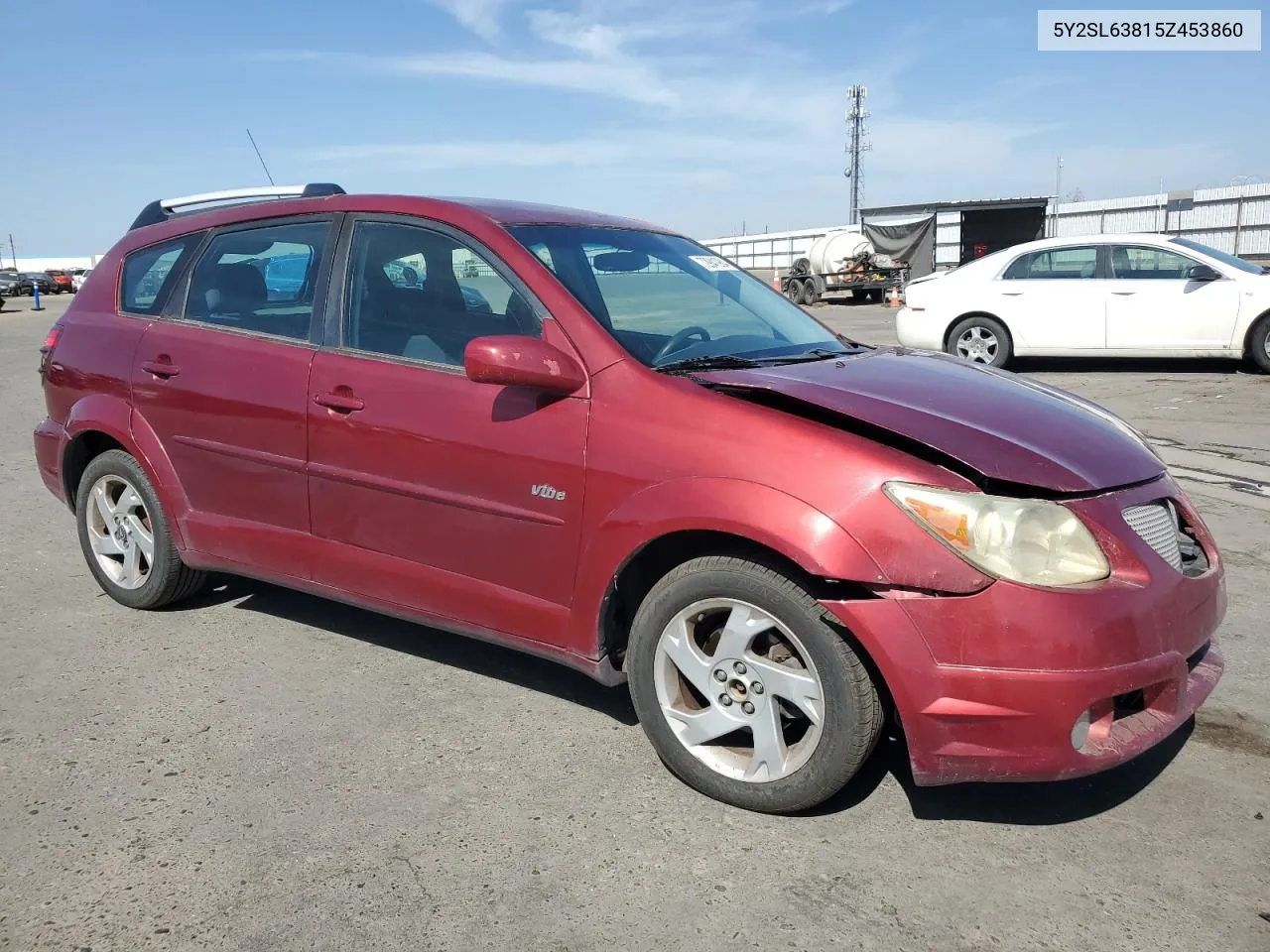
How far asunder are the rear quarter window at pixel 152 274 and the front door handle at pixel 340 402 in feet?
3.93

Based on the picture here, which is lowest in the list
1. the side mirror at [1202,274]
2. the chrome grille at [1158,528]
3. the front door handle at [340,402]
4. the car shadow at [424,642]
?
the car shadow at [424,642]

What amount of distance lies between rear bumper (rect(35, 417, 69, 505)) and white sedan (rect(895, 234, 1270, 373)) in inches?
330

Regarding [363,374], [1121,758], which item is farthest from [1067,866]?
[363,374]

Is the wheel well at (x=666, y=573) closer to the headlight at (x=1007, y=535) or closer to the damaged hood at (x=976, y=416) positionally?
the headlight at (x=1007, y=535)

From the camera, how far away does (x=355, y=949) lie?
2361 mm

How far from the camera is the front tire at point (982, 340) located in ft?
38.0

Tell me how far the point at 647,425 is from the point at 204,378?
199 cm

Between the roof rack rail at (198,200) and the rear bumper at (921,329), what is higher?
the roof rack rail at (198,200)

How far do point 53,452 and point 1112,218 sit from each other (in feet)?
108

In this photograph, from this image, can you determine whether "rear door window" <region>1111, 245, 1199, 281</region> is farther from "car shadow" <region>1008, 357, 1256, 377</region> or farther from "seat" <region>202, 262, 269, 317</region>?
"seat" <region>202, 262, 269, 317</region>

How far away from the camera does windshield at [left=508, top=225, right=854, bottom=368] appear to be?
3.39 m

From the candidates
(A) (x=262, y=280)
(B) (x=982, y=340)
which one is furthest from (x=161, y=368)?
(B) (x=982, y=340)

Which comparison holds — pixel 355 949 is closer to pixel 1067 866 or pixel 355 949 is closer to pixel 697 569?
pixel 697 569

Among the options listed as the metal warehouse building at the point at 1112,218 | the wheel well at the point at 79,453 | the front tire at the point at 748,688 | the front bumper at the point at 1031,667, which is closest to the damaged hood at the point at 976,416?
the front bumper at the point at 1031,667
